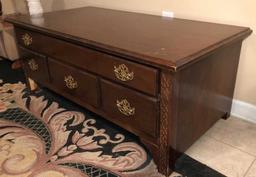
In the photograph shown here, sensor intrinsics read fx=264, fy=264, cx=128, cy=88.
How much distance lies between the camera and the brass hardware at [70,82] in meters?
1.52

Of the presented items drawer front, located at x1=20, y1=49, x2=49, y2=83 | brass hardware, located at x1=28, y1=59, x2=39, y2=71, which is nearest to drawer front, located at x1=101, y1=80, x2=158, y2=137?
drawer front, located at x1=20, y1=49, x2=49, y2=83

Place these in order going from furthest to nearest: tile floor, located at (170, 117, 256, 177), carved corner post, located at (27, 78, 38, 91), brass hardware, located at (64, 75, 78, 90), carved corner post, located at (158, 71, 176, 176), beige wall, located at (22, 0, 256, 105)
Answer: carved corner post, located at (27, 78, 38, 91) → brass hardware, located at (64, 75, 78, 90) → beige wall, located at (22, 0, 256, 105) → tile floor, located at (170, 117, 256, 177) → carved corner post, located at (158, 71, 176, 176)

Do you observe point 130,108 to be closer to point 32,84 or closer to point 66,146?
point 66,146

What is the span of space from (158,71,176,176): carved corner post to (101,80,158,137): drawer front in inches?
1.7

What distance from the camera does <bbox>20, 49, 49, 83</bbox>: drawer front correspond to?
A: 173 centimetres

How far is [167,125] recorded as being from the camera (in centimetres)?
110

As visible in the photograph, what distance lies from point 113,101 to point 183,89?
38 cm

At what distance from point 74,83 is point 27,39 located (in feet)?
1.66

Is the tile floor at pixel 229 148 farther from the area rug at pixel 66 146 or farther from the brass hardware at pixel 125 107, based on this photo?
the brass hardware at pixel 125 107

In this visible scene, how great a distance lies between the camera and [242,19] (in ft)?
4.67

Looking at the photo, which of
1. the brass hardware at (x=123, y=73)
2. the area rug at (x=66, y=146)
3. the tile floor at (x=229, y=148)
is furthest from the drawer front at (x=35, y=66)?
the tile floor at (x=229, y=148)

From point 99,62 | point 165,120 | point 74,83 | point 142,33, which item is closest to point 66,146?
point 74,83

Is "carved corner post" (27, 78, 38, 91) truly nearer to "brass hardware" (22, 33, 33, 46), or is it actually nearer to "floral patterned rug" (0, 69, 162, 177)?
"floral patterned rug" (0, 69, 162, 177)

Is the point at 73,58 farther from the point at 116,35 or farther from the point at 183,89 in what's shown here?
the point at 183,89
